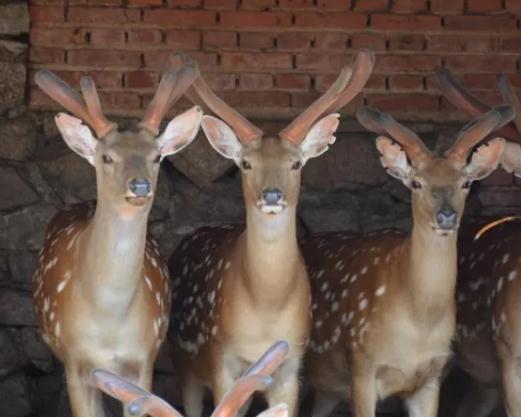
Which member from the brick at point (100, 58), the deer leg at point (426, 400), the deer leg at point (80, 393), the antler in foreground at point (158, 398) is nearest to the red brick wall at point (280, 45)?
the brick at point (100, 58)

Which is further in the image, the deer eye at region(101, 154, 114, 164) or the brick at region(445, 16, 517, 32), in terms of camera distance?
the brick at region(445, 16, 517, 32)

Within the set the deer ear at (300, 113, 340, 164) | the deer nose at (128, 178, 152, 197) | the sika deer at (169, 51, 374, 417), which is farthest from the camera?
the deer ear at (300, 113, 340, 164)

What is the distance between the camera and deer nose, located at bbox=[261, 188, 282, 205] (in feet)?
24.3

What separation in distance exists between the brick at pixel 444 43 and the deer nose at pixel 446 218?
1.87 metres

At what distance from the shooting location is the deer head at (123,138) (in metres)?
7.28

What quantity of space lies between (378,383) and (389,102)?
5.98 feet

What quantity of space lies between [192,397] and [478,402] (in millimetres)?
1564

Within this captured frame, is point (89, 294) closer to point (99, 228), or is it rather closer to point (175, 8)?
point (99, 228)

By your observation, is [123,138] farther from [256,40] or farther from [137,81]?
[256,40]

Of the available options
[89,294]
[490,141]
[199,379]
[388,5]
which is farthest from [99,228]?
[388,5]

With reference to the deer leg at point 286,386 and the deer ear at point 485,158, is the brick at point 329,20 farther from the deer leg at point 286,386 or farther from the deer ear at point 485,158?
the deer leg at point 286,386

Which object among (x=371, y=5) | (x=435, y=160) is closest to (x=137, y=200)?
(x=435, y=160)

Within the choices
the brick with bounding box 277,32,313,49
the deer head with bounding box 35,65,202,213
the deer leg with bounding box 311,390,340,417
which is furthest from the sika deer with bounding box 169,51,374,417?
the brick with bounding box 277,32,313,49

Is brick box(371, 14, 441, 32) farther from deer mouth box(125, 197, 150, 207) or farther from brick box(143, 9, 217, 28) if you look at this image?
deer mouth box(125, 197, 150, 207)
